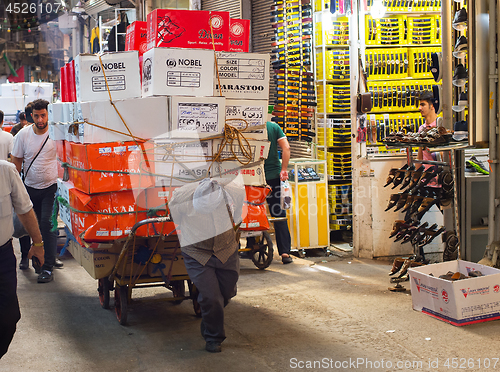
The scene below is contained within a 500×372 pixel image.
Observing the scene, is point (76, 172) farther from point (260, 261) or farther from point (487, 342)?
point (487, 342)

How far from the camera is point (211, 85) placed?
4.76 m

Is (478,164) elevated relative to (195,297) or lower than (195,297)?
elevated

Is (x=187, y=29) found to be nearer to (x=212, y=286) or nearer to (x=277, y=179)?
(x=212, y=286)

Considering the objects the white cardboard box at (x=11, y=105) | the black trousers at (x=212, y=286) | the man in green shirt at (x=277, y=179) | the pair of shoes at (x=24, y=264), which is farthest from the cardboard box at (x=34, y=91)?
the black trousers at (x=212, y=286)

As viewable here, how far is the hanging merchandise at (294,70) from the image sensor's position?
870 cm

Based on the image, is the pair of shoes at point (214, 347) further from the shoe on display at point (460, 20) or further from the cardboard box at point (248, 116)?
the shoe on display at point (460, 20)

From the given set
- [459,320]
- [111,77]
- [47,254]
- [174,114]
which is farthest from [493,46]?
[47,254]

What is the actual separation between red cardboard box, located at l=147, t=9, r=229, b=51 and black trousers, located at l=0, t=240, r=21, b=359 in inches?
81.3

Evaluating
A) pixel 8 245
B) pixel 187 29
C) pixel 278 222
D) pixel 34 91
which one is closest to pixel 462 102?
pixel 187 29

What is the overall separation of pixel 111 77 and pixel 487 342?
12.2ft

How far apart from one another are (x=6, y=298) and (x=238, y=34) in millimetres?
2982

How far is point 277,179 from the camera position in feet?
25.7

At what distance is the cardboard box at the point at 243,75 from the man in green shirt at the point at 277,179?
2.75 m

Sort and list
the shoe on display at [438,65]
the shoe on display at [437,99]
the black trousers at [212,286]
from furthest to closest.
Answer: the shoe on display at [437,99]
the shoe on display at [438,65]
the black trousers at [212,286]
